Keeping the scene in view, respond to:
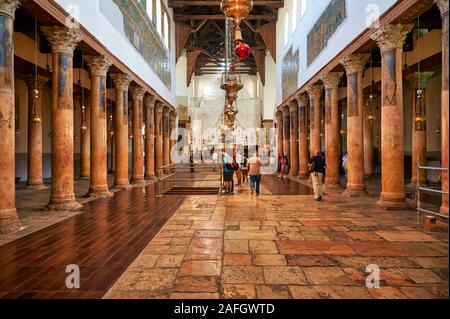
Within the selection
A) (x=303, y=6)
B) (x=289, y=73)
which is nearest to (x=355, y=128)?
(x=303, y=6)

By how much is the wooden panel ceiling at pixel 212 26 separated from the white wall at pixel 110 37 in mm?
9364

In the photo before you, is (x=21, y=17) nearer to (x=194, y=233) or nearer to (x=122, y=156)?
(x=122, y=156)

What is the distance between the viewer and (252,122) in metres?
43.0

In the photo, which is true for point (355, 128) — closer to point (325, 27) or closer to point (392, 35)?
point (392, 35)

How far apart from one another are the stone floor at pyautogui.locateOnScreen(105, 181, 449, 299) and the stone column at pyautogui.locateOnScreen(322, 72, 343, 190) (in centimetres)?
575

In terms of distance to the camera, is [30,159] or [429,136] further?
[429,136]

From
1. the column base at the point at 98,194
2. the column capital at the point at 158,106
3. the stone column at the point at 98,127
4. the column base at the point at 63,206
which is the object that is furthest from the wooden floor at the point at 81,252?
the column capital at the point at 158,106

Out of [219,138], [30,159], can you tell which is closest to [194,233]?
[30,159]

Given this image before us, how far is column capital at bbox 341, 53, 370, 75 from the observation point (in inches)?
464

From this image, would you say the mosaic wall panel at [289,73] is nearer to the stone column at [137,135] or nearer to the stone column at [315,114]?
the stone column at [315,114]

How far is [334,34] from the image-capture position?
43.9 feet

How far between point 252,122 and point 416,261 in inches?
1524

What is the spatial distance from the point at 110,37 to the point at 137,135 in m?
5.85

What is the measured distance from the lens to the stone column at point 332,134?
47.2 feet
